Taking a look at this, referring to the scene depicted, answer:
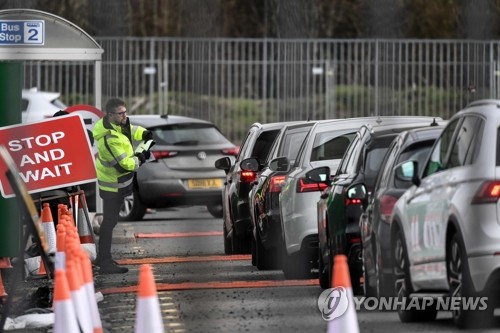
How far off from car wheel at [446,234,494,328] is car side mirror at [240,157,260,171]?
6547 mm

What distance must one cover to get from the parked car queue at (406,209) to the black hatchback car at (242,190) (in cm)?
174

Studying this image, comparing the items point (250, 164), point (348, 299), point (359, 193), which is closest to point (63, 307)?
point (348, 299)

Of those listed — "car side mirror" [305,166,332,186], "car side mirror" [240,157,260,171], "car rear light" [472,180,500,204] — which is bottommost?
"car side mirror" [240,157,260,171]

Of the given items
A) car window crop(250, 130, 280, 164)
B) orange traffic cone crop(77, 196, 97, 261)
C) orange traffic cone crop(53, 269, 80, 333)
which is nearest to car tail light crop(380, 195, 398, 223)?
orange traffic cone crop(53, 269, 80, 333)

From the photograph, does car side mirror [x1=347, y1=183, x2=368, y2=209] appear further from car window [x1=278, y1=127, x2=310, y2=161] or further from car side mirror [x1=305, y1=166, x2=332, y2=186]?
car window [x1=278, y1=127, x2=310, y2=161]

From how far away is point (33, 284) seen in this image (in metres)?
12.6

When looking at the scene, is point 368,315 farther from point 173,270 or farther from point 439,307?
point 173,270

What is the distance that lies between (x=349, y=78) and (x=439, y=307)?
16227mm

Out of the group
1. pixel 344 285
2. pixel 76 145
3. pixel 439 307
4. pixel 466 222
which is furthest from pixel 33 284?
pixel 344 285

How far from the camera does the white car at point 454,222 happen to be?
27.3 feet

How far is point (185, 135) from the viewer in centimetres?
2136

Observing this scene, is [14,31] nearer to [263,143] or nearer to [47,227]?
[47,227]

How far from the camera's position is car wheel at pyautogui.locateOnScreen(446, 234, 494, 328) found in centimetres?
845

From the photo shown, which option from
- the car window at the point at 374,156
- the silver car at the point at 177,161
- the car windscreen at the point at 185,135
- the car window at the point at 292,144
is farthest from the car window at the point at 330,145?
the car windscreen at the point at 185,135
